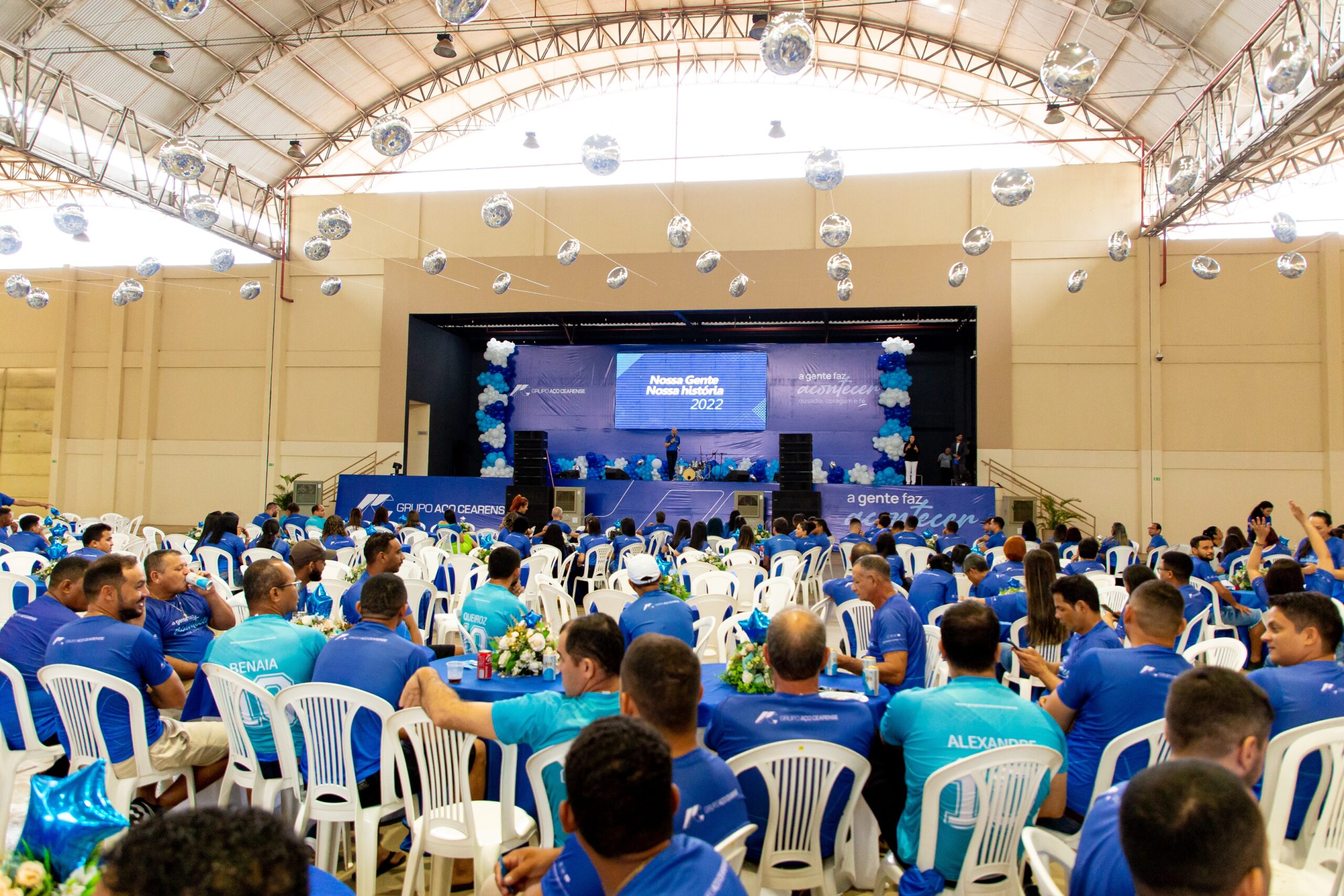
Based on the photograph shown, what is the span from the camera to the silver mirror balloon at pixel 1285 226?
1044 cm

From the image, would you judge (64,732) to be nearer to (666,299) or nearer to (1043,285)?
(666,299)

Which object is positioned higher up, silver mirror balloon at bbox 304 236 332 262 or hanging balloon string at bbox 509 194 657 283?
hanging balloon string at bbox 509 194 657 283

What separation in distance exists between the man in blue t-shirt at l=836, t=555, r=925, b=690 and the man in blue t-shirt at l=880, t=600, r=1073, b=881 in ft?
4.07

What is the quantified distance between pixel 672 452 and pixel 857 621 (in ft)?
39.3

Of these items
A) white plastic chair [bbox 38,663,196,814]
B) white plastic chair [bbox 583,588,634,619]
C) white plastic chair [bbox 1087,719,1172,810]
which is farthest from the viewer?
white plastic chair [bbox 583,588,634,619]

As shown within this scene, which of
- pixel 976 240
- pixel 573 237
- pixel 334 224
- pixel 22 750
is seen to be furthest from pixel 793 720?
pixel 573 237

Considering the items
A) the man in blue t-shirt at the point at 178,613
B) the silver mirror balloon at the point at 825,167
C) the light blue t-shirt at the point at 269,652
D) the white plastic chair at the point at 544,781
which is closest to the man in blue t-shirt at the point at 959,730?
the white plastic chair at the point at 544,781

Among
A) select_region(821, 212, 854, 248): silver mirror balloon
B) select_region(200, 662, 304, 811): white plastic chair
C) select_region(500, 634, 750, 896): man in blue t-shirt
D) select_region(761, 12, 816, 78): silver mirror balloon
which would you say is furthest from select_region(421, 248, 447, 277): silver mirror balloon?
select_region(500, 634, 750, 896): man in blue t-shirt

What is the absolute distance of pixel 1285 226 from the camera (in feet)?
34.4

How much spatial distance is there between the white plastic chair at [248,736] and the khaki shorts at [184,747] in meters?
0.14

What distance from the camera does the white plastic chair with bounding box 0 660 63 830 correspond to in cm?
325

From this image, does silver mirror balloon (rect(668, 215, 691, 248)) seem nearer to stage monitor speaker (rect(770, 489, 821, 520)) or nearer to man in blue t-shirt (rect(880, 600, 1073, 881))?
stage monitor speaker (rect(770, 489, 821, 520))

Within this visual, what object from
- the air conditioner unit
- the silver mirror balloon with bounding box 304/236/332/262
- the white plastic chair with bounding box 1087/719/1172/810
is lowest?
the white plastic chair with bounding box 1087/719/1172/810

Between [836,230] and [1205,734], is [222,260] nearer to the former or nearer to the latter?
[836,230]
